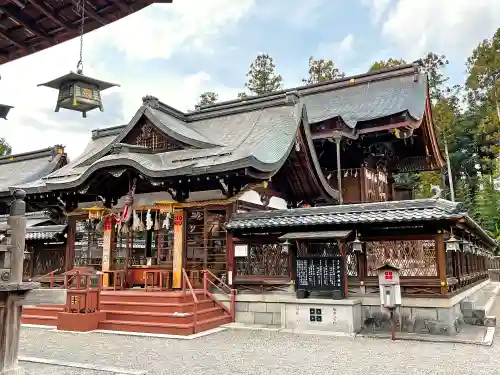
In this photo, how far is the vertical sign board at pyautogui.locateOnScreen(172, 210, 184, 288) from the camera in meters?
12.1

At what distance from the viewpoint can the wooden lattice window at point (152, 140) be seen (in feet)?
45.7

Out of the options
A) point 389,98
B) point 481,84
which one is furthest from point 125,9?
point 481,84

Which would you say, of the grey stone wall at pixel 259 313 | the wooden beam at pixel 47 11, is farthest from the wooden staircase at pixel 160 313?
the wooden beam at pixel 47 11

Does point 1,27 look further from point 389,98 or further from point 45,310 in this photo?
point 389,98

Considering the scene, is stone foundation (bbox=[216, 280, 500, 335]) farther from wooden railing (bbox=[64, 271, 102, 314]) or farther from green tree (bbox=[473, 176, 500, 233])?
green tree (bbox=[473, 176, 500, 233])

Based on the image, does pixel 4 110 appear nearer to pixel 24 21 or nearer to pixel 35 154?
pixel 24 21

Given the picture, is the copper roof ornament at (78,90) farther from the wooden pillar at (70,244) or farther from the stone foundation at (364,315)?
the wooden pillar at (70,244)

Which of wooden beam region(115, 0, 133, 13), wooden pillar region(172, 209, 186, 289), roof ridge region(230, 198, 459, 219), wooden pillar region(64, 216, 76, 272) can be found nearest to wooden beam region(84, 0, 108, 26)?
wooden beam region(115, 0, 133, 13)

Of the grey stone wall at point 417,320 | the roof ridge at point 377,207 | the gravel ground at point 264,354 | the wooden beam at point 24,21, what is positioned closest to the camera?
the wooden beam at point 24,21

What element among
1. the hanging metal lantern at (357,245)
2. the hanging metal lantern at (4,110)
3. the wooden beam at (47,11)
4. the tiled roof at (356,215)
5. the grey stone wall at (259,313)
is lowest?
the grey stone wall at (259,313)

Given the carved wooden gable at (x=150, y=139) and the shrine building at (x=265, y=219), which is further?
the carved wooden gable at (x=150, y=139)

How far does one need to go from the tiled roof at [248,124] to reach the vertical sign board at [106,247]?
1.60 metres

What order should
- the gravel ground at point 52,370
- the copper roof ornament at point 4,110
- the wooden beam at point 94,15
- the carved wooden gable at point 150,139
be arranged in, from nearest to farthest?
1. the wooden beam at point 94,15
2. the copper roof ornament at point 4,110
3. the gravel ground at point 52,370
4. the carved wooden gable at point 150,139

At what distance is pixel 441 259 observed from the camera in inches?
376
